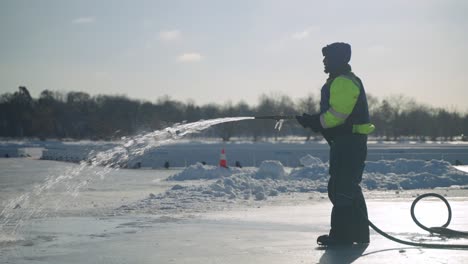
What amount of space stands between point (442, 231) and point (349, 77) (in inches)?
83.5

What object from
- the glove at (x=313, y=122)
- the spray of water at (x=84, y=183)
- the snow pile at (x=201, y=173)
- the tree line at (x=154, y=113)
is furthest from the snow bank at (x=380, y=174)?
the tree line at (x=154, y=113)

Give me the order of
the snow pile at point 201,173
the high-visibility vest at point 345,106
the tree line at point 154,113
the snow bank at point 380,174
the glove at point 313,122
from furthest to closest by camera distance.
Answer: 1. the tree line at point 154,113
2. the snow pile at point 201,173
3. the snow bank at point 380,174
4. the glove at point 313,122
5. the high-visibility vest at point 345,106

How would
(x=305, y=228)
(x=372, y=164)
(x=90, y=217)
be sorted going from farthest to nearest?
(x=372, y=164) < (x=90, y=217) < (x=305, y=228)

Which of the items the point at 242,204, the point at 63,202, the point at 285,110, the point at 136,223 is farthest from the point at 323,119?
the point at 285,110

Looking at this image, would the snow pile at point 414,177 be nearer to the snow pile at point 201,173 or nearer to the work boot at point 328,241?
the snow pile at point 201,173

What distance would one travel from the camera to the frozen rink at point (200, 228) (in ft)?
19.6

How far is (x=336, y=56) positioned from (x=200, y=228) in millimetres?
2881

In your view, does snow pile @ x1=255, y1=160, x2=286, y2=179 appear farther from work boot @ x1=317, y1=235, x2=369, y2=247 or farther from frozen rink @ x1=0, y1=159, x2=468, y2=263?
work boot @ x1=317, y1=235, x2=369, y2=247

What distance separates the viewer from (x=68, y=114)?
104 m

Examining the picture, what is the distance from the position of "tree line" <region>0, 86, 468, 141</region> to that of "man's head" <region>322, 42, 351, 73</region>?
8258cm

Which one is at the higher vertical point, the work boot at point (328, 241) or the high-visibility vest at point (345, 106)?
the high-visibility vest at point (345, 106)

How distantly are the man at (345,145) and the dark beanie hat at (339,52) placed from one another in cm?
3

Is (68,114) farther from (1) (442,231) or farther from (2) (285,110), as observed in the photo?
(1) (442,231)

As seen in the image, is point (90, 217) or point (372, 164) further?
point (372, 164)
